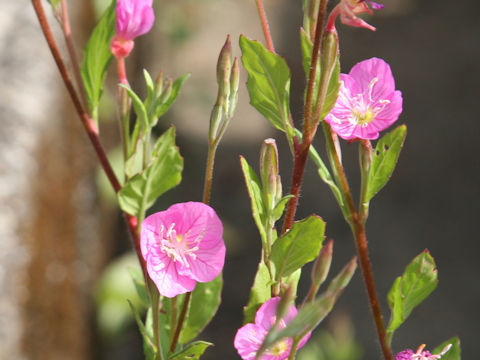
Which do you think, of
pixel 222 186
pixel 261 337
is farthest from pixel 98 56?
pixel 222 186

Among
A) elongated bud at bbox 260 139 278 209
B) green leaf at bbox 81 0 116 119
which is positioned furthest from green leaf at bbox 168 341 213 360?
green leaf at bbox 81 0 116 119

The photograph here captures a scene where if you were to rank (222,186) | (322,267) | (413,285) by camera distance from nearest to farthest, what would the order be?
(322,267)
(413,285)
(222,186)

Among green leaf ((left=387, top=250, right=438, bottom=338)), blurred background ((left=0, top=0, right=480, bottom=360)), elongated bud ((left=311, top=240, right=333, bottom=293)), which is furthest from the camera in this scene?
blurred background ((left=0, top=0, right=480, bottom=360))

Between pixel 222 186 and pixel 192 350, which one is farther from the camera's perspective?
pixel 222 186

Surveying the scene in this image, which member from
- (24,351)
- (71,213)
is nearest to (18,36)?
(71,213)

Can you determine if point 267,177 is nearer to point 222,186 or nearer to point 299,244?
point 299,244

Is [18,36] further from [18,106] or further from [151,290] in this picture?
[151,290]

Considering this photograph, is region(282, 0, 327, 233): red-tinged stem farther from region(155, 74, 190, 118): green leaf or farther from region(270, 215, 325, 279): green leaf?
region(155, 74, 190, 118): green leaf
